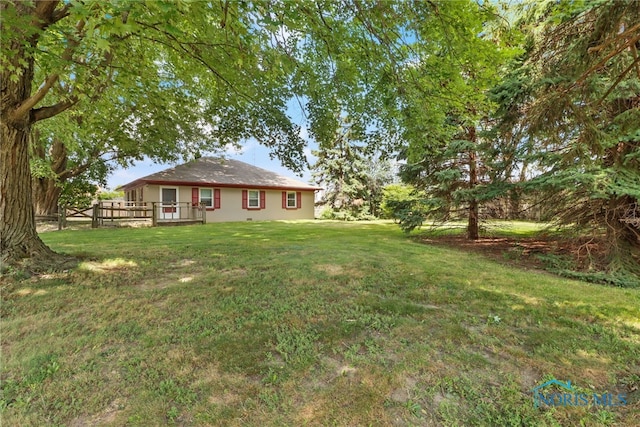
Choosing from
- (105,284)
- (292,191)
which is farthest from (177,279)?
(292,191)

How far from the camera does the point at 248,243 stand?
26.2 ft

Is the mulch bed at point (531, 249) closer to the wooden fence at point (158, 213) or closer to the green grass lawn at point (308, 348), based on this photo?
the green grass lawn at point (308, 348)

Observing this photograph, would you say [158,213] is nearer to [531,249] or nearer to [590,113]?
[531,249]

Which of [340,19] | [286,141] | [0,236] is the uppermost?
[340,19]

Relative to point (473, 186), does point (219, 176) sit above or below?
above

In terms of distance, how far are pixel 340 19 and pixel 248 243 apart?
5.63 metres

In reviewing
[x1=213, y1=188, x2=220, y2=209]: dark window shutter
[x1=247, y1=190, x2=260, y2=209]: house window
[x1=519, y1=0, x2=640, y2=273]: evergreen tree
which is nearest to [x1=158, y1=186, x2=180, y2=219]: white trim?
[x1=213, y1=188, x2=220, y2=209]: dark window shutter

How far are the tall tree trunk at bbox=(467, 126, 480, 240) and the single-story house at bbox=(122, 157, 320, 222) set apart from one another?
11.5 meters

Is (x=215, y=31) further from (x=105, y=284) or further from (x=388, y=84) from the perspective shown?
(x=105, y=284)

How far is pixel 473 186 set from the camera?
9383 millimetres

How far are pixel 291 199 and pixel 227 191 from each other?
453 cm

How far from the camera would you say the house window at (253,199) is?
18.8 m

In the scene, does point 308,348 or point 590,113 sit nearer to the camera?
point 308,348

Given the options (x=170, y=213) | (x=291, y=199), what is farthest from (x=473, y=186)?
(x=170, y=213)
